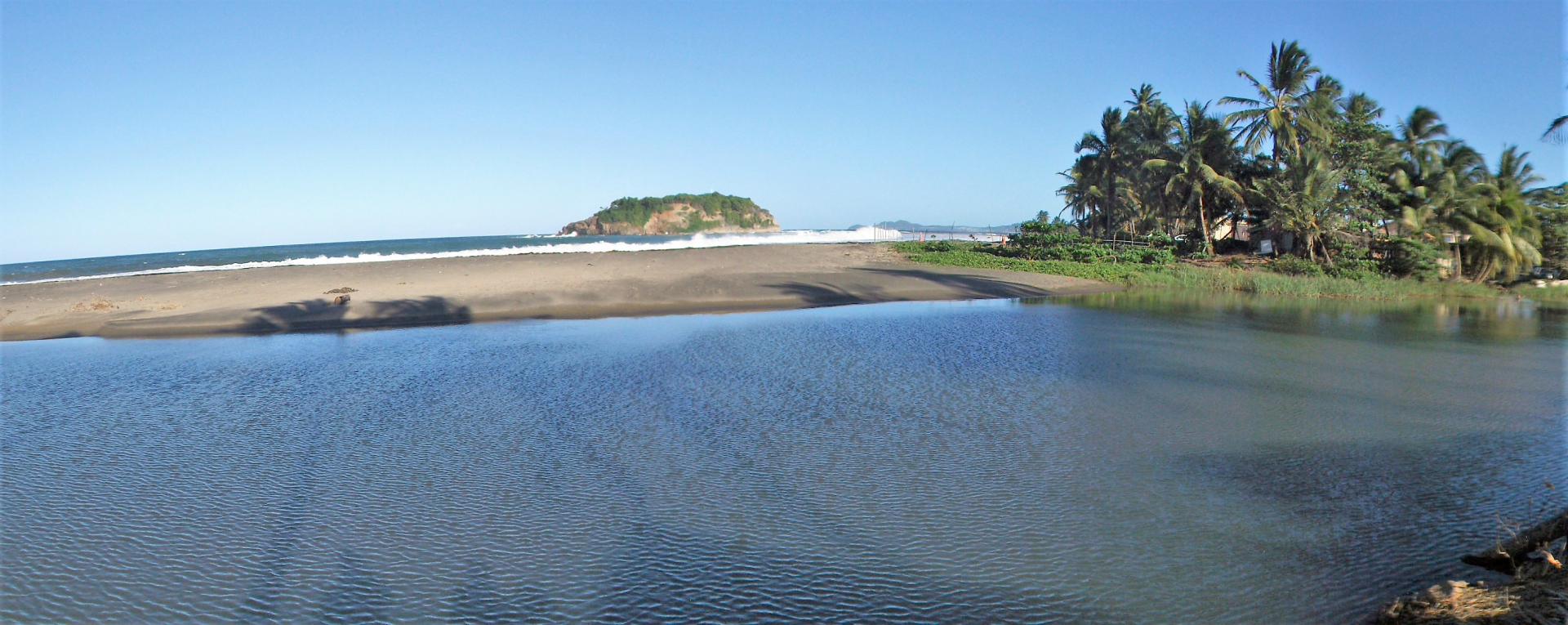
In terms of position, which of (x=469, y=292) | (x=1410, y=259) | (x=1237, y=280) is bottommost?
(x=1237, y=280)

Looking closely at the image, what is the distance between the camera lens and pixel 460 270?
29.5 metres

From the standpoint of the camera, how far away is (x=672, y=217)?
449ft

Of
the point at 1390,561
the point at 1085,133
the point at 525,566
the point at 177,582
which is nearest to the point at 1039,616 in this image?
the point at 1390,561

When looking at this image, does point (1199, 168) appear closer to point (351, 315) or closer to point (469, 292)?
point (469, 292)

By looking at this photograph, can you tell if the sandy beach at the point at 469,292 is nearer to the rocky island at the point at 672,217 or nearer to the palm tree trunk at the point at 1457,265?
the palm tree trunk at the point at 1457,265

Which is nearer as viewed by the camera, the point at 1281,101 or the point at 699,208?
the point at 1281,101

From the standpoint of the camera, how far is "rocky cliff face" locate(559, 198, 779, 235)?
436 ft

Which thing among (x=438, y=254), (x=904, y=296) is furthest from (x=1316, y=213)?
(x=438, y=254)

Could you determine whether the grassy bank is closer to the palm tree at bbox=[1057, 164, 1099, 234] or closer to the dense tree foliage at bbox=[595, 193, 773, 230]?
the palm tree at bbox=[1057, 164, 1099, 234]

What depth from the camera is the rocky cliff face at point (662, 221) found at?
436 ft

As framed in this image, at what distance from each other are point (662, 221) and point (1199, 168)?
10783cm

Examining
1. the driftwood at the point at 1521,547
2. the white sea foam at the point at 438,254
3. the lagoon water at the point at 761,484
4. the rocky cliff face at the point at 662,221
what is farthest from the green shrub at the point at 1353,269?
the rocky cliff face at the point at 662,221

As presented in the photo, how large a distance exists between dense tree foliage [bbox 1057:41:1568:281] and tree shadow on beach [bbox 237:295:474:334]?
1063 inches

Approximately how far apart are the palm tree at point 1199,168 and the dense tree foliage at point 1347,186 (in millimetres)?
47
